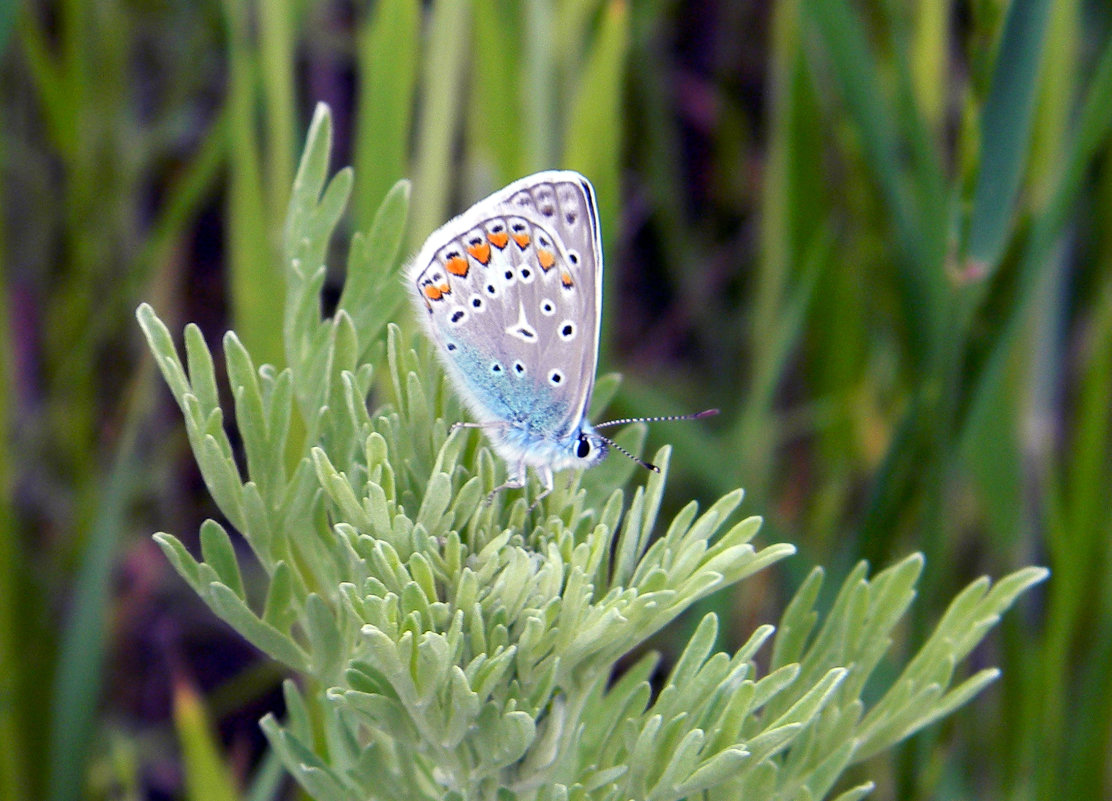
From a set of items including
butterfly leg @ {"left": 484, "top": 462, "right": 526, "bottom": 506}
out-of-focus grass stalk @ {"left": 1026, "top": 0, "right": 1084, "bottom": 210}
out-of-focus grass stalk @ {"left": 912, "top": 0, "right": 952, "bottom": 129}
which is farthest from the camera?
out-of-focus grass stalk @ {"left": 912, "top": 0, "right": 952, "bottom": 129}

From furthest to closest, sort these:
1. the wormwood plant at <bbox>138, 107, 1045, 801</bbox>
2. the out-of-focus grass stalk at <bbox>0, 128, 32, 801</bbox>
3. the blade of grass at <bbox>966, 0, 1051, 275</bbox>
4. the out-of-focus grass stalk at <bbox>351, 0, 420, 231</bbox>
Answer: the out-of-focus grass stalk at <bbox>0, 128, 32, 801</bbox>
the out-of-focus grass stalk at <bbox>351, 0, 420, 231</bbox>
the blade of grass at <bbox>966, 0, 1051, 275</bbox>
the wormwood plant at <bbox>138, 107, 1045, 801</bbox>

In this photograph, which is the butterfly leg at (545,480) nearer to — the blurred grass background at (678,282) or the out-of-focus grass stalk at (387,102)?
the blurred grass background at (678,282)

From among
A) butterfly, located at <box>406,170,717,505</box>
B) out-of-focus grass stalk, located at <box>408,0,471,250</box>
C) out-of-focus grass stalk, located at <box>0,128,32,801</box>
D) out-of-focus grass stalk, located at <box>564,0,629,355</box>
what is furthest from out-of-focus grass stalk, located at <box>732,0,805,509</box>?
out-of-focus grass stalk, located at <box>0,128,32,801</box>

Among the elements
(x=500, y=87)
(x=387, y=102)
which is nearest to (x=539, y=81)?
(x=500, y=87)

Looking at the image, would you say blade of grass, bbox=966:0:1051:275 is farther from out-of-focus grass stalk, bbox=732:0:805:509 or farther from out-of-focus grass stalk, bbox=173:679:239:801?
out-of-focus grass stalk, bbox=173:679:239:801

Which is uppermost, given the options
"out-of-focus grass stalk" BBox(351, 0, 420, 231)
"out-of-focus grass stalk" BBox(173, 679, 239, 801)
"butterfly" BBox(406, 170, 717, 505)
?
"out-of-focus grass stalk" BBox(351, 0, 420, 231)

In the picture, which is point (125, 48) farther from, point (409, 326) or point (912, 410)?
point (912, 410)
